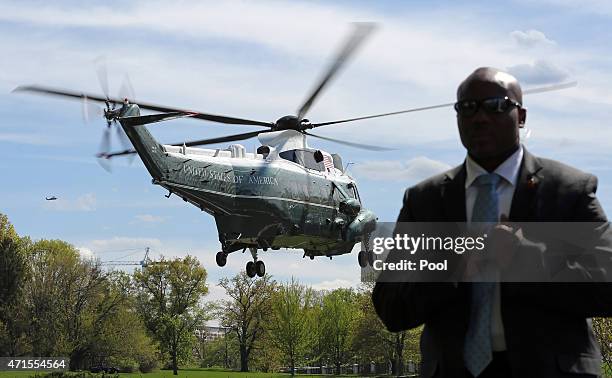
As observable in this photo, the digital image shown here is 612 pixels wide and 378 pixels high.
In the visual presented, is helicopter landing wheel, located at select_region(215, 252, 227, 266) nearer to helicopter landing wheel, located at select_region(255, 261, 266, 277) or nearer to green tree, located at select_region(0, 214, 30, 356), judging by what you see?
helicopter landing wheel, located at select_region(255, 261, 266, 277)

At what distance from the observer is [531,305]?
3232 millimetres

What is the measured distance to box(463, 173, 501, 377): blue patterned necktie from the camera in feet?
10.4

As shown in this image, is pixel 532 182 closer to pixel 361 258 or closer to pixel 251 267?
pixel 251 267

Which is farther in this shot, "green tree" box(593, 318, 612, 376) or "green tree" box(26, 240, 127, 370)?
"green tree" box(26, 240, 127, 370)

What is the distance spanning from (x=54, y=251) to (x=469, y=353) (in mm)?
107146

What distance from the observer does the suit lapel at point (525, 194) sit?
3248 millimetres

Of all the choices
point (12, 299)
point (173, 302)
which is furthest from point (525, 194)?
point (173, 302)

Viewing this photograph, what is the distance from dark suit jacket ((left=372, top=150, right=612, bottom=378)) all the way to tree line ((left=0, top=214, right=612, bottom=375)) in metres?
91.1

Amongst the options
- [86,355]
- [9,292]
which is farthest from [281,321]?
[9,292]

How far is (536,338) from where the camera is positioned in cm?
320

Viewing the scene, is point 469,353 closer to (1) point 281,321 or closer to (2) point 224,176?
(2) point 224,176

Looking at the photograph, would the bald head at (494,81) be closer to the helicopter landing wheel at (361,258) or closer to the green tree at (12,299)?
the helicopter landing wheel at (361,258)

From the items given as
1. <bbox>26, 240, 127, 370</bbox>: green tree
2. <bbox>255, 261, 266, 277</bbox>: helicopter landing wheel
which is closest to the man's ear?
<bbox>255, 261, 266, 277</bbox>: helicopter landing wheel

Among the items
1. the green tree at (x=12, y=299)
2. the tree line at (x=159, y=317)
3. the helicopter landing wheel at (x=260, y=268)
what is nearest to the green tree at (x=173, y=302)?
the tree line at (x=159, y=317)
